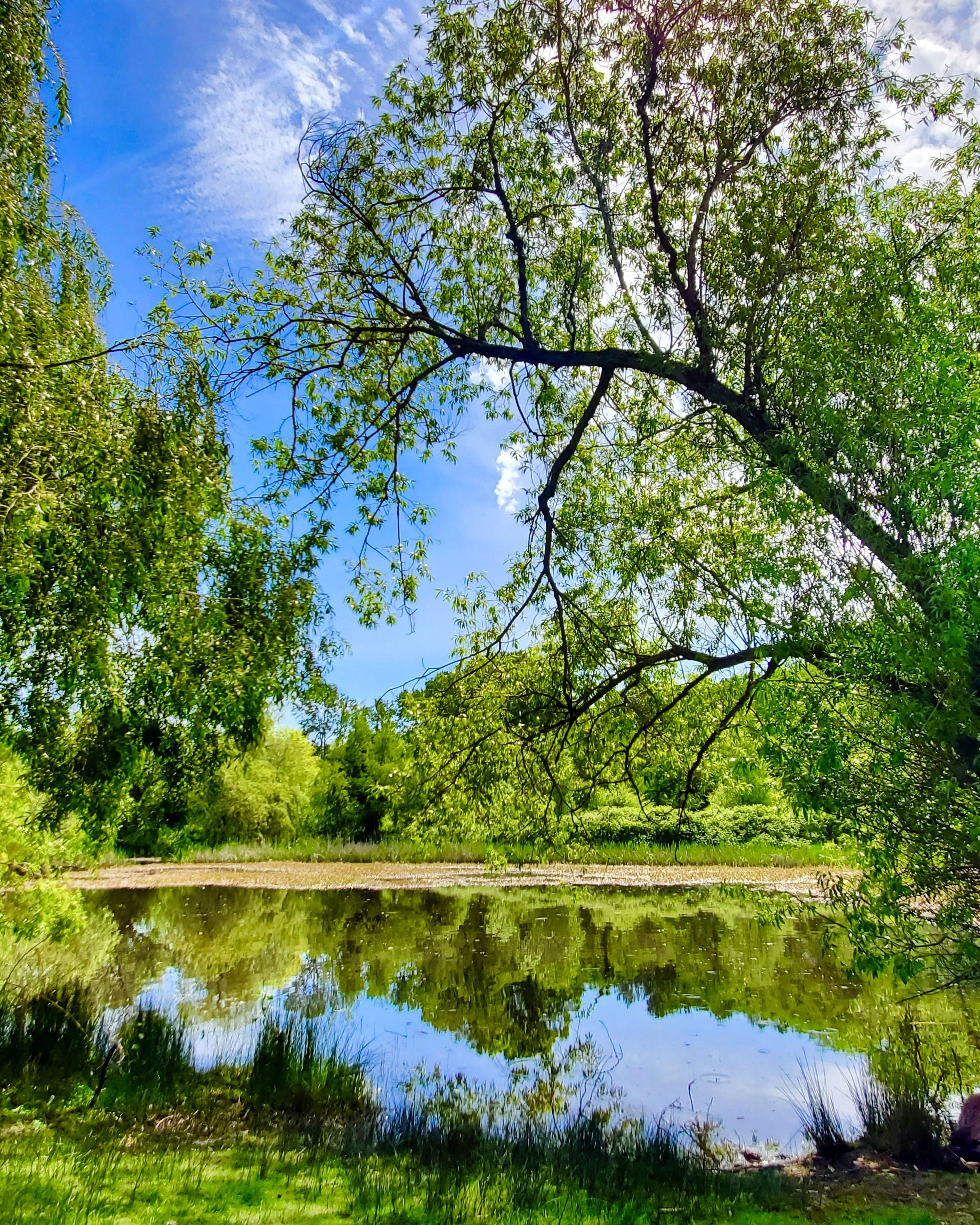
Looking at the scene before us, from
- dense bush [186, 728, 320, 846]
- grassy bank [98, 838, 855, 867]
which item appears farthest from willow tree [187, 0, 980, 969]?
dense bush [186, 728, 320, 846]

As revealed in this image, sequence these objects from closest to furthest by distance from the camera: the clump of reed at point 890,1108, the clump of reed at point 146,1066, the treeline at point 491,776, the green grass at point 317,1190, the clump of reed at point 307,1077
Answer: the green grass at point 317,1190
the clump of reed at point 890,1108
the clump of reed at point 146,1066
the clump of reed at point 307,1077
the treeline at point 491,776

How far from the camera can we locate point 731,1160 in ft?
20.6

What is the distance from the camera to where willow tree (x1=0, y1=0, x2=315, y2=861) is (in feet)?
17.8

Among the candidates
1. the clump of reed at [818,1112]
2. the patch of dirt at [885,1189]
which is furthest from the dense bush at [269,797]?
the patch of dirt at [885,1189]

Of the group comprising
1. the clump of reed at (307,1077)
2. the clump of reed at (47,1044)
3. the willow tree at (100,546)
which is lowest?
the clump of reed at (307,1077)

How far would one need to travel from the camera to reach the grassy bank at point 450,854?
26953 mm

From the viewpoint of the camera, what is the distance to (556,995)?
11.3 metres

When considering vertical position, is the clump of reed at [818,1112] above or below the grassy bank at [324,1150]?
below

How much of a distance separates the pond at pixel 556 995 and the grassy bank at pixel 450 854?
230 inches

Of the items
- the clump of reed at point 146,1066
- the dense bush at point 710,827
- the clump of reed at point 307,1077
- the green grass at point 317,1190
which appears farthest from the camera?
the dense bush at point 710,827

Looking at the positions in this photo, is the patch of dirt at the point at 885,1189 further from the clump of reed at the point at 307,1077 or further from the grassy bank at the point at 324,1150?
the clump of reed at the point at 307,1077

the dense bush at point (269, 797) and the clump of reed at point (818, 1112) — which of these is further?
the dense bush at point (269, 797)

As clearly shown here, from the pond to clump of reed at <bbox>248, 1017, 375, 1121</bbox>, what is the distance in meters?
0.50

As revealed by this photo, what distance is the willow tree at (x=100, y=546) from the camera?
5.44 meters
